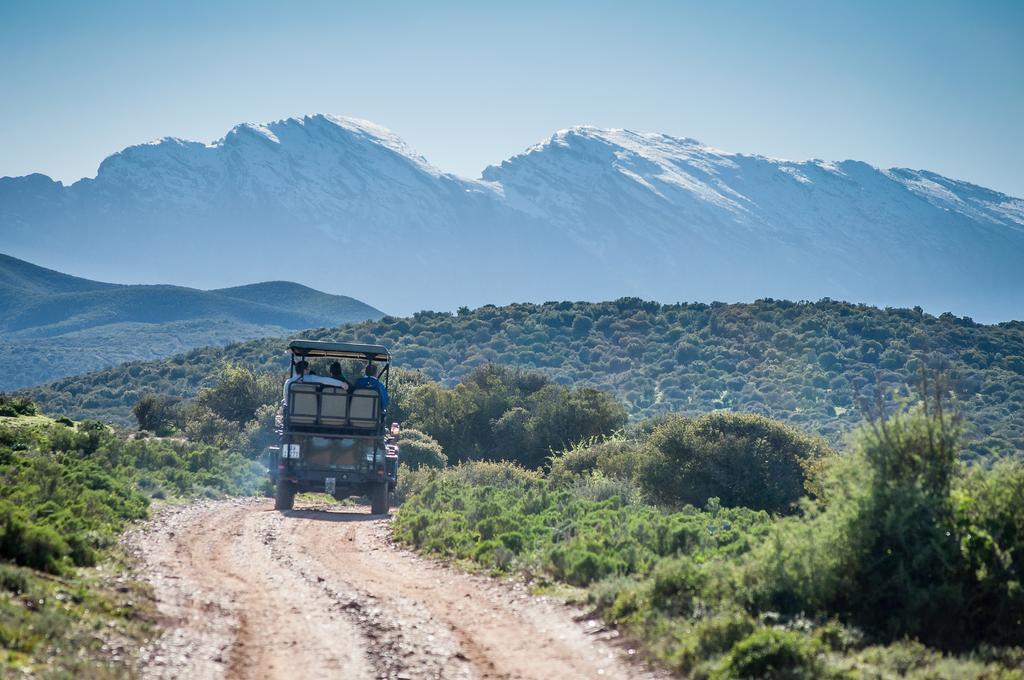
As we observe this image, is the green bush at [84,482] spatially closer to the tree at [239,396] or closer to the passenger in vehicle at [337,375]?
the passenger in vehicle at [337,375]

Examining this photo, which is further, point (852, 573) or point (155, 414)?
point (155, 414)

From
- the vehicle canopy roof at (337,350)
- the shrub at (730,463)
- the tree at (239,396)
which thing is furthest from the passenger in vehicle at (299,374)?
the tree at (239,396)

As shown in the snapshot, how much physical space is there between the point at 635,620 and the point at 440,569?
5.32m

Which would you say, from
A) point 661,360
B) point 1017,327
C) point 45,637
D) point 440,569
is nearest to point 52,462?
point 440,569

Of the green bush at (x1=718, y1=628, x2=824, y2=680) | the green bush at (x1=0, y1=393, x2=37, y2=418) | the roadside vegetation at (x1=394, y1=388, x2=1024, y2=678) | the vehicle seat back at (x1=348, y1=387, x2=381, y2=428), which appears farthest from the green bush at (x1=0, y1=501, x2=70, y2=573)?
the green bush at (x1=0, y1=393, x2=37, y2=418)

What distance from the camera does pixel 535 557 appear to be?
53.7ft

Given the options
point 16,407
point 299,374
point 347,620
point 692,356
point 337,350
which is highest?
point 692,356

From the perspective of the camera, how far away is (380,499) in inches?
1033

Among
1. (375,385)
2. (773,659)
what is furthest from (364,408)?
(773,659)

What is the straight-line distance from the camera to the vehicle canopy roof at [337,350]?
2646cm

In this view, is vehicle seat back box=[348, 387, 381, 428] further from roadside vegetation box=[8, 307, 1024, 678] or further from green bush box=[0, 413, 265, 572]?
green bush box=[0, 413, 265, 572]

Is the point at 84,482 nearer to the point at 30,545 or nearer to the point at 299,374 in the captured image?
the point at 299,374

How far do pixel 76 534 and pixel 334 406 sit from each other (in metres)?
10.9

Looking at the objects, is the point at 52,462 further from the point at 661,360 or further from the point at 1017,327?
the point at 1017,327
